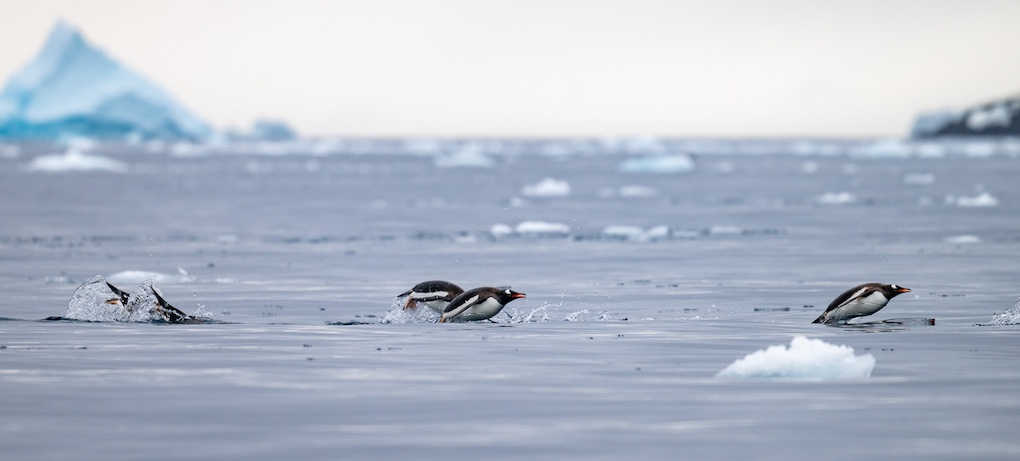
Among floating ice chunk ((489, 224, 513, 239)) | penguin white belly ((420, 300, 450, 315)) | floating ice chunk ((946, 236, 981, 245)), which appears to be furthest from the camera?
floating ice chunk ((489, 224, 513, 239))

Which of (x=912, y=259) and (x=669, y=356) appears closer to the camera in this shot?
(x=669, y=356)

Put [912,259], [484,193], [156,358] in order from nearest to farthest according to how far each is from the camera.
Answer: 1. [156,358]
2. [912,259]
3. [484,193]

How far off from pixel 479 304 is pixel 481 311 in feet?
0.34

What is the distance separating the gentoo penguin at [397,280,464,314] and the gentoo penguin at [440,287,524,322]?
264mm

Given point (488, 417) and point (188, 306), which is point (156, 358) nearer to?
point (488, 417)

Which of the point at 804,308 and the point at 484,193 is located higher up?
the point at 484,193

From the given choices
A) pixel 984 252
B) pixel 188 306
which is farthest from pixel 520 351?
pixel 984 252

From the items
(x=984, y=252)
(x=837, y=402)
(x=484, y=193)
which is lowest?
(x=837, y=402)

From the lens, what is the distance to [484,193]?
4984 cm

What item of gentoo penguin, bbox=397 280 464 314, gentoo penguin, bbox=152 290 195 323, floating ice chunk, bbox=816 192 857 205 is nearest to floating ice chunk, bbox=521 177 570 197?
floating ice chunk, bbox=816 192 857 205

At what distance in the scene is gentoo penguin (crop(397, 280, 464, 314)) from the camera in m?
13.6

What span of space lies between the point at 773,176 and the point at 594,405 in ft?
194

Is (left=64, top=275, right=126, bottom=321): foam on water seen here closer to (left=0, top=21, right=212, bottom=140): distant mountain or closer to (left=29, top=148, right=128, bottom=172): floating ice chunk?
(left=29, top=148, right=128, bottom=172): floating ice chunk

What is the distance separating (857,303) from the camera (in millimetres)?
13094
